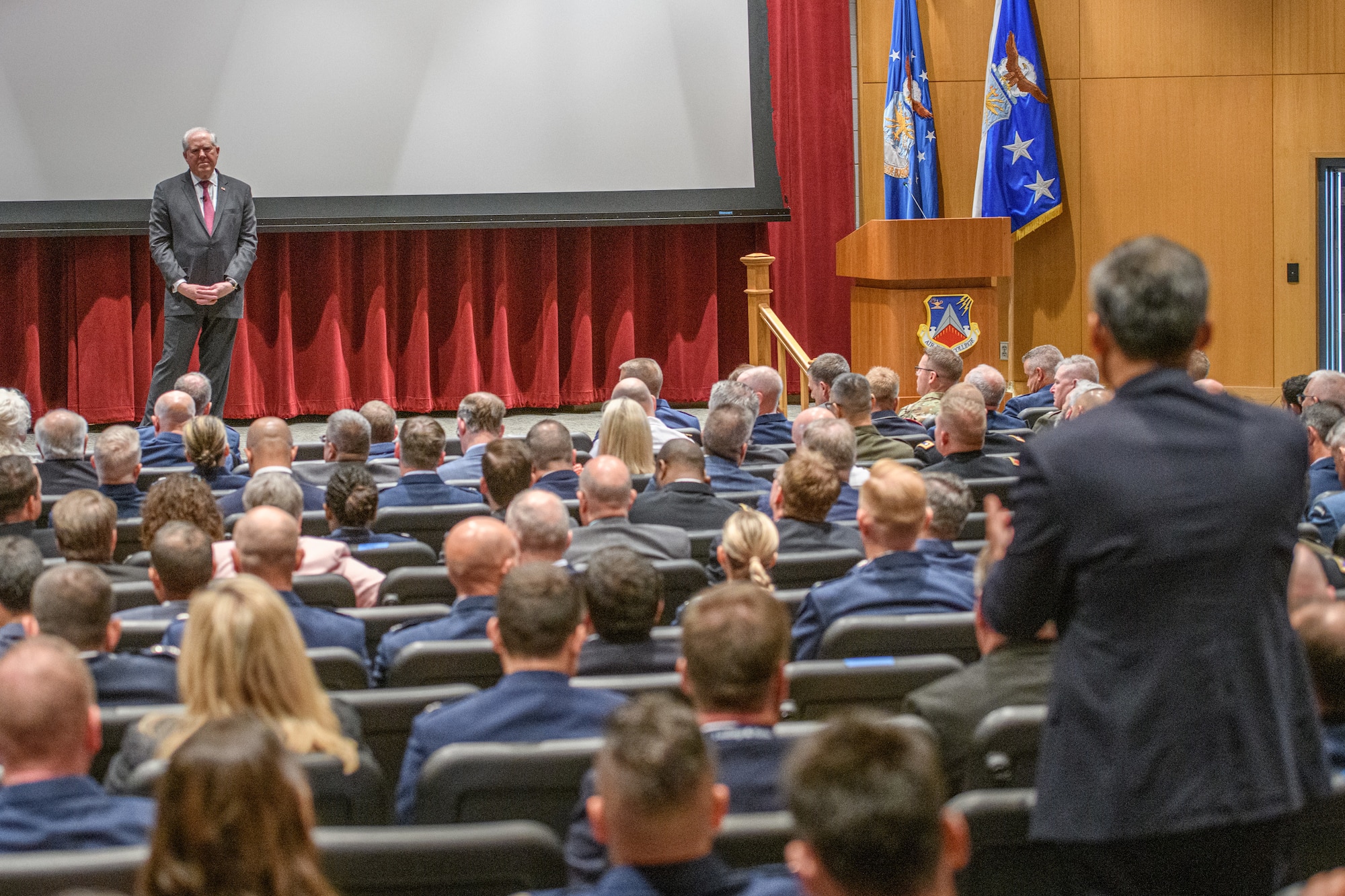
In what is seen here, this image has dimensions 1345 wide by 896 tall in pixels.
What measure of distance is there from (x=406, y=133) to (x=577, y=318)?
5.41 ft

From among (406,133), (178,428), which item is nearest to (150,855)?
(178,428)

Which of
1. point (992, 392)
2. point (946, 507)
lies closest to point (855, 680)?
point (946, 507)

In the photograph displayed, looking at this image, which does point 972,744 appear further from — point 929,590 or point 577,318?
point 577,318

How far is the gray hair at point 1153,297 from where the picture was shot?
1801 millimetres

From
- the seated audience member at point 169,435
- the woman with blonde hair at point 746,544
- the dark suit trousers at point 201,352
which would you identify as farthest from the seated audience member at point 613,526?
the dark suit trousers at point 201,352

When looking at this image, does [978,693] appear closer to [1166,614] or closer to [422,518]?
[1166,614]

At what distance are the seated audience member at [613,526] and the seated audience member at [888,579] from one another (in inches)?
28.1

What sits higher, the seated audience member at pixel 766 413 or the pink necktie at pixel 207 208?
the pink necktie at pixel 207 208

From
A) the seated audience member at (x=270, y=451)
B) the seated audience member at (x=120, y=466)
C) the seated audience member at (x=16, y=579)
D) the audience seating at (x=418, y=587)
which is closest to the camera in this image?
the seated audience member at (x=16, y=579)

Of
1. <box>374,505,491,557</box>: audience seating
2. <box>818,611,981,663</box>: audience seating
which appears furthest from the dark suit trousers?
<box>818,611,981,663</box>: audience seating

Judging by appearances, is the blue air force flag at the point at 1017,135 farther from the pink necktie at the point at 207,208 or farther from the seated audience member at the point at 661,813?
the seated audience member at the point at 661,813

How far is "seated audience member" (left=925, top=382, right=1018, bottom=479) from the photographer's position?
4.75 m

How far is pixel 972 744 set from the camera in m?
2.29

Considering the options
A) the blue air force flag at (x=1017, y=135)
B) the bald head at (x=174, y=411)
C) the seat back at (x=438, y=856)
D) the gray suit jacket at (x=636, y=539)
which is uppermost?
the blue air force flag at (x=1017, y=135)
